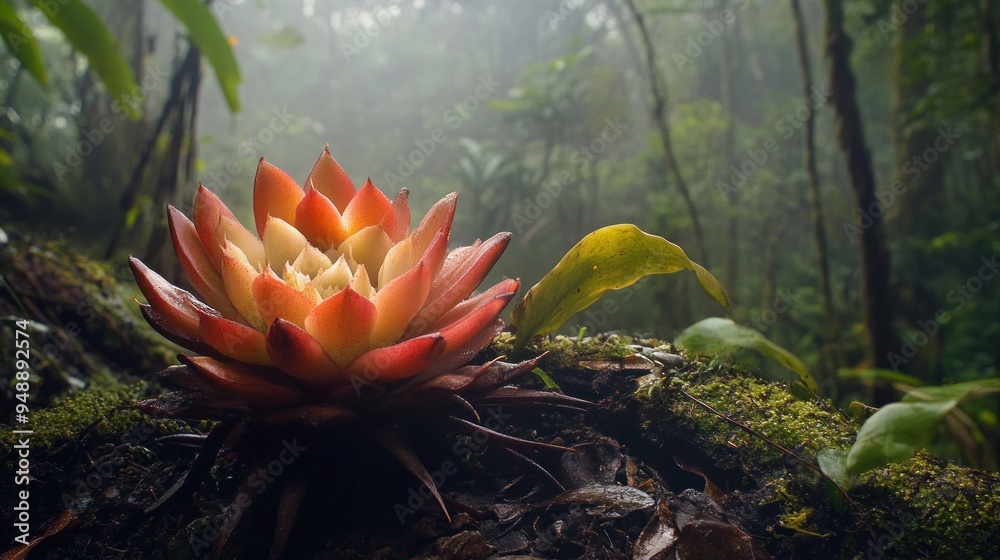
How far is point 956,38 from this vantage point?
3982 millimetres

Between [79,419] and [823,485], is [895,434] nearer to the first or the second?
[823,485]

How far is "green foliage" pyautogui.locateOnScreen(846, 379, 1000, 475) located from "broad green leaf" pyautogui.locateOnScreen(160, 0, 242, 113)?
1574 mm

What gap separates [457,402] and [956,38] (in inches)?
202

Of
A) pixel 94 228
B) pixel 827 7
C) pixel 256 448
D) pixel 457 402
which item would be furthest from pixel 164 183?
pixel 827 7

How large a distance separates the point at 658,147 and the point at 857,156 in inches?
156

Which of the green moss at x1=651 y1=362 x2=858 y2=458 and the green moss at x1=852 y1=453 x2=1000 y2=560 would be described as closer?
the green moss at x1=852 y1=453 x2=1000 y2=560

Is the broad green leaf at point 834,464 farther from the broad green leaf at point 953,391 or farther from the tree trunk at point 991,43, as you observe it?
the tree trunk at point 991,43

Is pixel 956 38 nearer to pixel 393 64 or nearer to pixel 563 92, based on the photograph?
pixel 563 92

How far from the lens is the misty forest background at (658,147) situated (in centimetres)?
263

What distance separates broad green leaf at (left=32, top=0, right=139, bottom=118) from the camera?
3.83 feet

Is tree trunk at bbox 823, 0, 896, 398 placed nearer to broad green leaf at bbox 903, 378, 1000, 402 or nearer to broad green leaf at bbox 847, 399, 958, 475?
broad green leaf at bbox 903, 378, 1000, 402

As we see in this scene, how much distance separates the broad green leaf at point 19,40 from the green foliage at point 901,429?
6.00 ft

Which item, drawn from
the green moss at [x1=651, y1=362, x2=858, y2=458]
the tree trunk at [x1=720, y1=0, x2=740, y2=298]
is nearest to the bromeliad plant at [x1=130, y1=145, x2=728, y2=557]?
the green moss at [x1=651, y1=362, x2=858, y2=458]

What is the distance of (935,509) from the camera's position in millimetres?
879
